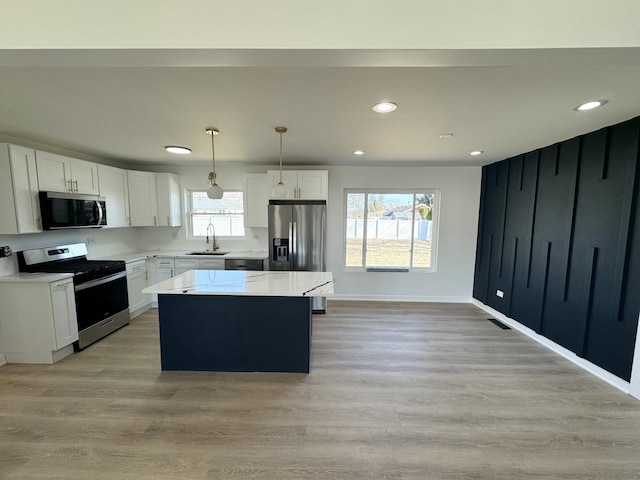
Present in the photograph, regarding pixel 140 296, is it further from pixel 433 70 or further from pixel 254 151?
pixel 433 70

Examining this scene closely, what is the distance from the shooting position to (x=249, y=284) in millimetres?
2635

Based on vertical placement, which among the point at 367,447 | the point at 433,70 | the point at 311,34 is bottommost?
the point at 367,447

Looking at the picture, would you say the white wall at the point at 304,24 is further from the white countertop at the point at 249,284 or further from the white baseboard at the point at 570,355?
the white baseboard at the point at 570,355

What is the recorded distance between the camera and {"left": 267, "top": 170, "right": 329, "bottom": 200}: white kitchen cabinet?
411cm

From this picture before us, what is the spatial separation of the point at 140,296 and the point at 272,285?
271 cm


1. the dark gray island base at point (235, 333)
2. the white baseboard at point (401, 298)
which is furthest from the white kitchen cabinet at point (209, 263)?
the white baseboard at point (401, 298)

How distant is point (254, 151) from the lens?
3543mm

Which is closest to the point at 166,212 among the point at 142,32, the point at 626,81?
the point at 142,32

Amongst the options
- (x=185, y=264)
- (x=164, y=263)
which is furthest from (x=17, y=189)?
(x=185, y=264)

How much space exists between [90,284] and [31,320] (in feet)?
1.83

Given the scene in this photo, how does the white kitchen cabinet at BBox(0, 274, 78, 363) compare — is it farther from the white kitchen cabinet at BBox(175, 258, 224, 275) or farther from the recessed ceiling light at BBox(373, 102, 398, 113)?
the recessed ceiling light at BBox(373, 102, 398, 113)

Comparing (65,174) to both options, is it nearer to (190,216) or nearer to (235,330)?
(190,216)

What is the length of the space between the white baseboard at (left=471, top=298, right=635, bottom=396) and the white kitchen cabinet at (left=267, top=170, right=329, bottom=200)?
10.8 feet

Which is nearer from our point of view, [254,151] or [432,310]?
[254,151]
